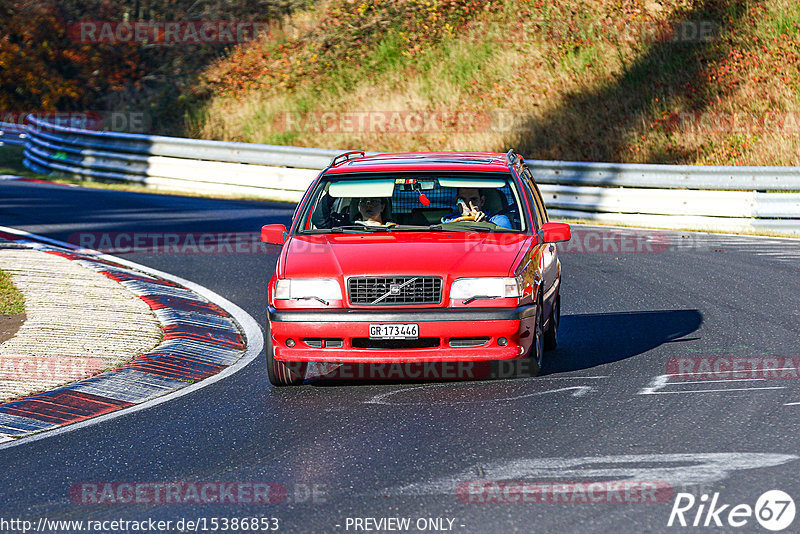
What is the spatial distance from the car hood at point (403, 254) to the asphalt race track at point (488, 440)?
2.95 ft

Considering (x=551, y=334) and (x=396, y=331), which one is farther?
(x=551, y=334)

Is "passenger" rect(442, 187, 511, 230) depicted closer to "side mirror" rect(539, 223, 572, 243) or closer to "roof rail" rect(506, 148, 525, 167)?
"side mirror" rect(539, 223, 572, 243)

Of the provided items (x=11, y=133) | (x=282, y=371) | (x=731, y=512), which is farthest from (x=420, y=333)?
(x=11, y=133)

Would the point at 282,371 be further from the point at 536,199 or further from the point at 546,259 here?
the point at 536,199

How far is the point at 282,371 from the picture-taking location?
8.68 m

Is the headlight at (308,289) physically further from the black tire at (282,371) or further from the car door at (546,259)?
the car door at (546,259)

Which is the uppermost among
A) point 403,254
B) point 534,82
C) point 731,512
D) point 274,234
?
point 534,82

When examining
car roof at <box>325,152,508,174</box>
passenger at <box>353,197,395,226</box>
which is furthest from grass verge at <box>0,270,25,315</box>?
passenger at <box>353,197,395,226</box>

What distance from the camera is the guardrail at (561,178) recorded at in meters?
18.4

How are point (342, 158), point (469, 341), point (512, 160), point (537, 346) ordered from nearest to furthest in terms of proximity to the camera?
point (469, 341) < point (537, 346) < point (512, 160) < point (342, 158)

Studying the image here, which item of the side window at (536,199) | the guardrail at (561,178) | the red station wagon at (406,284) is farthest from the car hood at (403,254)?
the guardrail at (561,178)

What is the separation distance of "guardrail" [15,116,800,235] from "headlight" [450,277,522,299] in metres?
10.6

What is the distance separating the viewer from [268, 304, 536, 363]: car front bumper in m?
8.11

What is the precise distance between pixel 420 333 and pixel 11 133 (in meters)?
37.2
